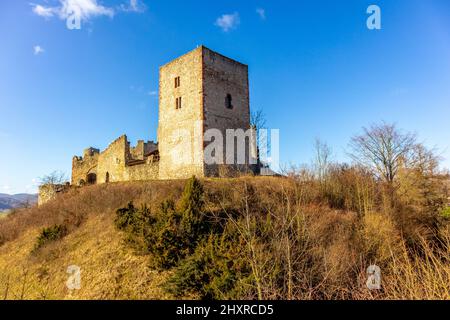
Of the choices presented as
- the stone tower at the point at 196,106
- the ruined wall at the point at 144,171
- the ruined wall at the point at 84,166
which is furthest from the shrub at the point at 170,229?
the ruined wall at the point at 84,166

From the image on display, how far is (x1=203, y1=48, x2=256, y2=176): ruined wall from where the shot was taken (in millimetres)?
19422

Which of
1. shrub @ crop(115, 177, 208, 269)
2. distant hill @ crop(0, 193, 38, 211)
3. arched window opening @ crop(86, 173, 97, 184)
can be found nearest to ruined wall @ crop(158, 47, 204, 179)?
shrub @ crop(115, 177, 208, 269)

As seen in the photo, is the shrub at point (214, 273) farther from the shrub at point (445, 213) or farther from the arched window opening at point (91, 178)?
the arched window opening at point (91, 178)

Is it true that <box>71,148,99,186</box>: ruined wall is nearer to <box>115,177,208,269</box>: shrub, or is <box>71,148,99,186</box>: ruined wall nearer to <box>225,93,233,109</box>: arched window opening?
<box>225,93,233,109</box>: arched window opening

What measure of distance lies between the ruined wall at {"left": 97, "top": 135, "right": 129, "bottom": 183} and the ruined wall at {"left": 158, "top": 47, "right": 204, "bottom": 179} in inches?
194

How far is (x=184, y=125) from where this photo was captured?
65.9 feet

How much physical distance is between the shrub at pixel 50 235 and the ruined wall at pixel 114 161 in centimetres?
1094

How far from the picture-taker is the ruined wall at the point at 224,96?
19.4 m

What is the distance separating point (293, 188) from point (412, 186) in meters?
10.9

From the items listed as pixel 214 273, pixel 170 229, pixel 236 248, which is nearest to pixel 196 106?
pixel 170 229

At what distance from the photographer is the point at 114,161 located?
85.7 feet

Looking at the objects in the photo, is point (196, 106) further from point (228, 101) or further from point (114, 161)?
point (114, 161)

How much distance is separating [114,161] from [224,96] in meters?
12.7
